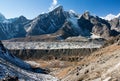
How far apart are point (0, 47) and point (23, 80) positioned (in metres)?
68.8

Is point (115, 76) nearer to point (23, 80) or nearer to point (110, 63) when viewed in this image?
point (110, 63)

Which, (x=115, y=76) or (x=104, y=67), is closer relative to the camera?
(x=115, y=76)

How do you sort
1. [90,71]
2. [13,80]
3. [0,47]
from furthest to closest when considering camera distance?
[0,47], [90,71], [13,80]

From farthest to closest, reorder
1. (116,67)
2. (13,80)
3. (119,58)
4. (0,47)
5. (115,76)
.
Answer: (0,47) → (119,58) → (116,67) → (115,76) → (13,80)

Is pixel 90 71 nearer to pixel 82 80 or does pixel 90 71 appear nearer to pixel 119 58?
pixel 82 80

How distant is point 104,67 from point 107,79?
574 inches

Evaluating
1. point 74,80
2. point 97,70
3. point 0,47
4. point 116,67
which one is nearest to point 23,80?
point 74,80

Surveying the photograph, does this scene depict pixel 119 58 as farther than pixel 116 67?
Yes

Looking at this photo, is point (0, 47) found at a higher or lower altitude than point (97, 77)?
higher

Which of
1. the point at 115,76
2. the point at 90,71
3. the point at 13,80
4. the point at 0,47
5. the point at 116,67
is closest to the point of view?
the point at 13,80

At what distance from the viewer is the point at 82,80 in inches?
3273

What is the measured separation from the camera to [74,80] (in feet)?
288

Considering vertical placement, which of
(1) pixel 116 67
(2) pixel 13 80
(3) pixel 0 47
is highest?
(3) pixel 0 47

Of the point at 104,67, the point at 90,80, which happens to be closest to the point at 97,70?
the point at 104,67
